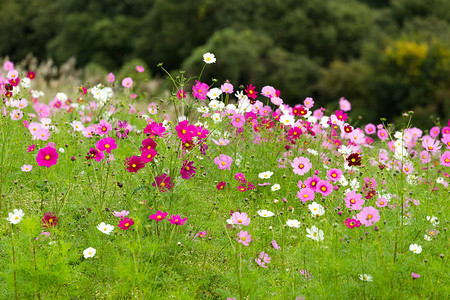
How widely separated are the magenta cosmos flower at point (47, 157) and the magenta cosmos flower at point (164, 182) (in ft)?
1.83

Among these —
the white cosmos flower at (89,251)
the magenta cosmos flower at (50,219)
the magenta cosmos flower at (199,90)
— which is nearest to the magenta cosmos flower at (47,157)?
the magenta cosmos flower at (50,219)

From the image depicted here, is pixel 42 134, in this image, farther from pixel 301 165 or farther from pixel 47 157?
pixel 301 165

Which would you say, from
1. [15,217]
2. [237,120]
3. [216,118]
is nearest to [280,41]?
[216,118]

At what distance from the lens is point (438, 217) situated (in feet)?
9.39

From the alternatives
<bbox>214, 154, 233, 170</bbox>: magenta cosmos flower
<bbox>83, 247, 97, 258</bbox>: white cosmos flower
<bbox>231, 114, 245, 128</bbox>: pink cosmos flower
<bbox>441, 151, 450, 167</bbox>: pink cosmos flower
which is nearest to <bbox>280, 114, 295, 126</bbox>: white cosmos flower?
<bbox>231, 114, 245, 128</bbox>: pink cosmos flower

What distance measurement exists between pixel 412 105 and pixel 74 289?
14.8m

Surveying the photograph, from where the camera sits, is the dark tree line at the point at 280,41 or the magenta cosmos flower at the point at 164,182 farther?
the dark tree line at the point at 280,41

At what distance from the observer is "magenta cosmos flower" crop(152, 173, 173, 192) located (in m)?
2.51

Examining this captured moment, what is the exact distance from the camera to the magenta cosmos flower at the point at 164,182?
2.51m

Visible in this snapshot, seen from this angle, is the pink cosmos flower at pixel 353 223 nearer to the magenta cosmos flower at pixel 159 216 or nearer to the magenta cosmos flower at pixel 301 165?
the magenta cosmos flower at pixel 301 165

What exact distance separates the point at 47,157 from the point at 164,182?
25.6 inches

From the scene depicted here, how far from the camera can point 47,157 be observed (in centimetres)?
260

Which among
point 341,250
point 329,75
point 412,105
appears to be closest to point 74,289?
point 341,250

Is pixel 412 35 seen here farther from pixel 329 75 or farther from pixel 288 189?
pixel 288 189
